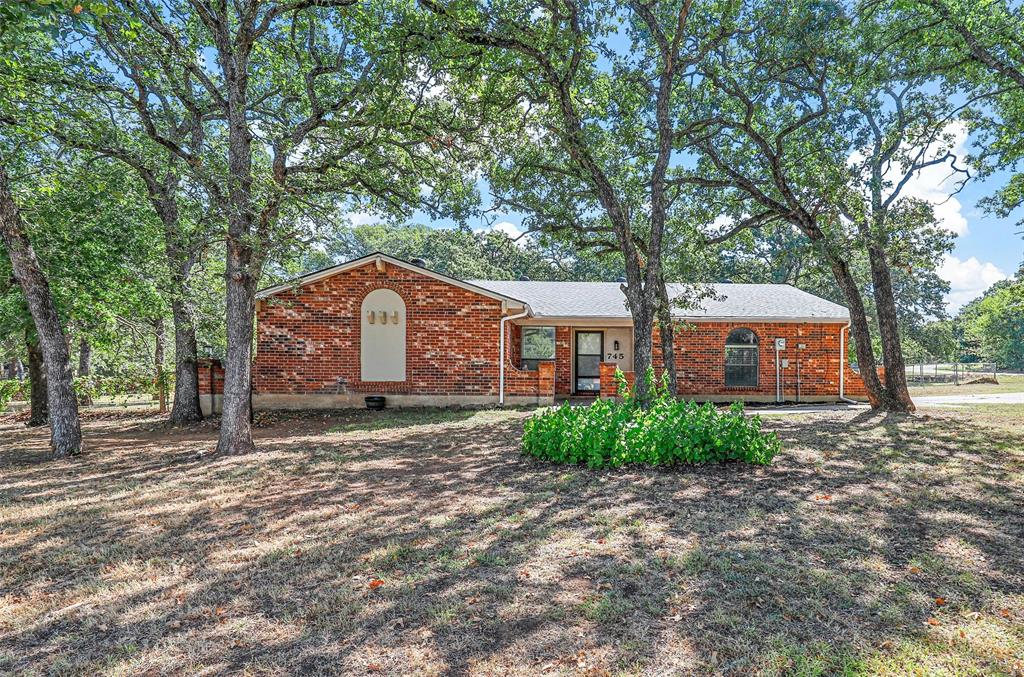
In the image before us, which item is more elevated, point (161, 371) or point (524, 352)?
point (524, 352)

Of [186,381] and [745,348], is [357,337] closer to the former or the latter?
[186,381]

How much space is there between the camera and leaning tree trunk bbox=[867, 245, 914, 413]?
1110cm

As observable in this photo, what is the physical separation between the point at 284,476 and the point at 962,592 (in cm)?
609

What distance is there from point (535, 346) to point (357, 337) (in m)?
5.45

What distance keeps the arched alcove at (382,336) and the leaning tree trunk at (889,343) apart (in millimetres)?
10450

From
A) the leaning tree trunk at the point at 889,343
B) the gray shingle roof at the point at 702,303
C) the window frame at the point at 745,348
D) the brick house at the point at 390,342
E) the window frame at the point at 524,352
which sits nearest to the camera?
the leaning tree trunk at the point at 889,343

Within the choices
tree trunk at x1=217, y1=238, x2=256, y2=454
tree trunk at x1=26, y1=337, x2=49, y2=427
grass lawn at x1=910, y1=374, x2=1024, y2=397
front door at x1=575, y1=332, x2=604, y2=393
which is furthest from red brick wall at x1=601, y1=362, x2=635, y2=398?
tree trunk at x1=26, y1=337, x2=49, y2=427

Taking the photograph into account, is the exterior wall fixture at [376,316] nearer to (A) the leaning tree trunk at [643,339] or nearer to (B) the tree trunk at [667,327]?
(B) the tree trunk at [667,327]

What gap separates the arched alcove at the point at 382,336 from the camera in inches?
496

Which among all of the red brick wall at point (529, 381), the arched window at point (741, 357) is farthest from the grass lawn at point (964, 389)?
the red brick wall at point (529, 381)

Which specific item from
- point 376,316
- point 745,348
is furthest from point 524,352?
point 745,348

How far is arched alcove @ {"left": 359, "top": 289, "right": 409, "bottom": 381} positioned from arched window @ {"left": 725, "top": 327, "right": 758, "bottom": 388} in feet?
28.7

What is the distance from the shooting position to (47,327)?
23.4 feet

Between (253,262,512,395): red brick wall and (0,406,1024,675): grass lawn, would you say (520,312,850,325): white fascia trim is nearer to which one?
(253,262,512,395): red brick wall
